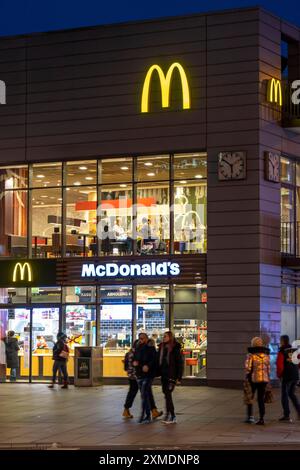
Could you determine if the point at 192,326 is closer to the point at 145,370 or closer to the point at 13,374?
the point at 13,374

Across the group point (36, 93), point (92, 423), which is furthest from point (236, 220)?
point (92, 423)

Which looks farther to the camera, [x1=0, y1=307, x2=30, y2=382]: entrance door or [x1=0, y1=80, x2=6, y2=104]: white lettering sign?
[x1=0, y1=80, x2=6, y2=104]: white lettering sign

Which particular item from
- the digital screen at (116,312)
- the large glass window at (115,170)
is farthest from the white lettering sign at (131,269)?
the large glass window at (115,170)

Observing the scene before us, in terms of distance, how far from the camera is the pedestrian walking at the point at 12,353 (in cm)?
3231

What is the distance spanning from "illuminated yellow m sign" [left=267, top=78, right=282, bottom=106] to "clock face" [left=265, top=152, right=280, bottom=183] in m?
1.74

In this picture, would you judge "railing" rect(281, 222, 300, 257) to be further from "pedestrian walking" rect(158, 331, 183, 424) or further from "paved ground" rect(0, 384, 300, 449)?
"pedestrian walking" rect(158, 331, 183, 424)

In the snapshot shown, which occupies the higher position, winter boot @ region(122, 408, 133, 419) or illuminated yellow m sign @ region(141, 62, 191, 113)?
illuminated yellow m sign @ region(141, 62, 191, 113)

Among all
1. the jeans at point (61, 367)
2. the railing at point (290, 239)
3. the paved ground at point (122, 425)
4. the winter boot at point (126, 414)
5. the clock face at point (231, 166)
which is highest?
the clock face at point (231, 166)

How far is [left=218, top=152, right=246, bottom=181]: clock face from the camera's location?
30141 millimetres

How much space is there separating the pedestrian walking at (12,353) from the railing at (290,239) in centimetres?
947

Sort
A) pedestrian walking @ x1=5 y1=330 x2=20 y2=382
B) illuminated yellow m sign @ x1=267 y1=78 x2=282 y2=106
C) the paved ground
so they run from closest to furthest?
the paved ground → illuminated yellow m sign @ x1=267 y1=78 x2=282 y2=106 → pedestrian walking @ x1=5 y1=330 x2=20 y2=382

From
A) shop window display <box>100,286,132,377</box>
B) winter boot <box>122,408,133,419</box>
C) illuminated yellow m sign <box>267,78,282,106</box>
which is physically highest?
illuminated yellow m sign <box>267,78,282,106</box>

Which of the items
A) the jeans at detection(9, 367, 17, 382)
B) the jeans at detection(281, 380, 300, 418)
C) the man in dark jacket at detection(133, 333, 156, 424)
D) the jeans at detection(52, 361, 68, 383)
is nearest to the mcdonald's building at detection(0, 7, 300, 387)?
the jeans at detection(9, 367, 17, 382)

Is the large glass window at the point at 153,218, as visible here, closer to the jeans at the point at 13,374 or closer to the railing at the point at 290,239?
the railing at the point at 290,239
